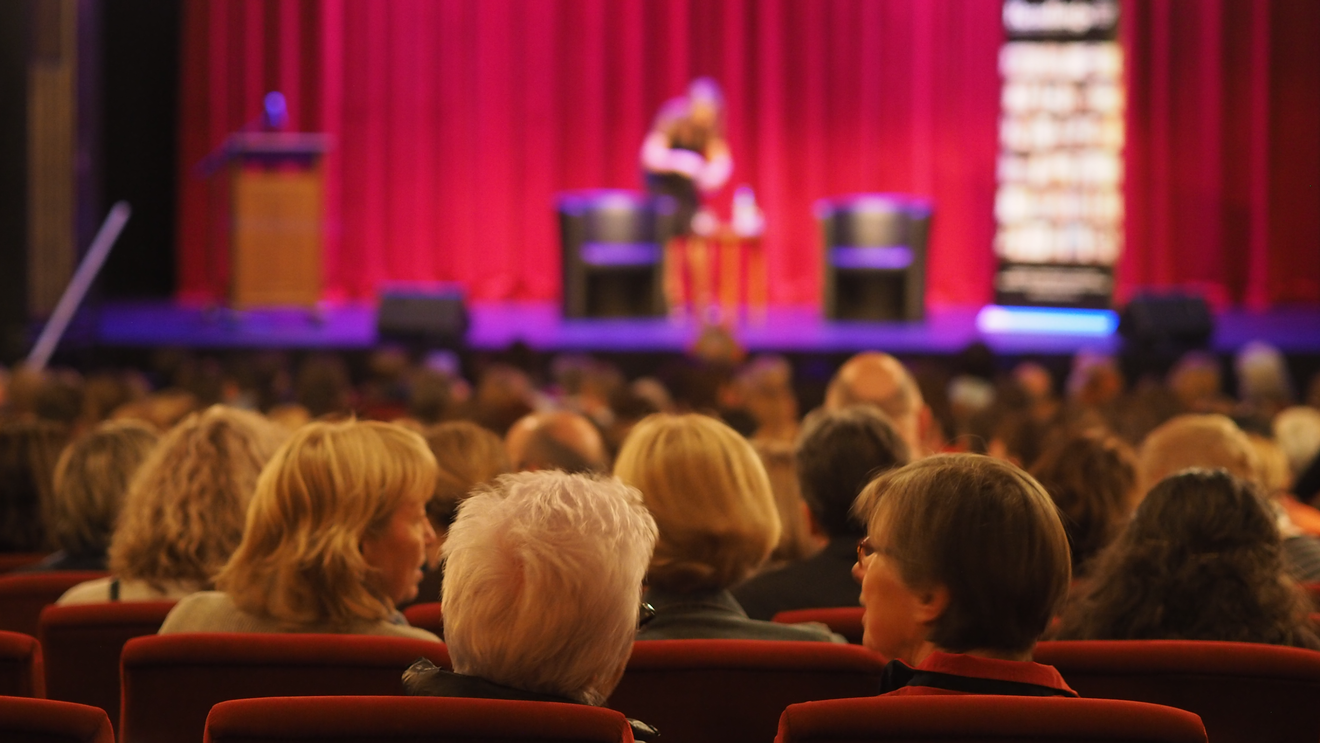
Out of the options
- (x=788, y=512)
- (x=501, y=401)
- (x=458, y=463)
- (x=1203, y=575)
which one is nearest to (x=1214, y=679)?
(x=1203, y=575)

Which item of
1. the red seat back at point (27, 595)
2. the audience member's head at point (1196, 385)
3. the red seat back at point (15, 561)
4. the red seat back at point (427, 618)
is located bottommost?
the red seat back at point (15, 561)

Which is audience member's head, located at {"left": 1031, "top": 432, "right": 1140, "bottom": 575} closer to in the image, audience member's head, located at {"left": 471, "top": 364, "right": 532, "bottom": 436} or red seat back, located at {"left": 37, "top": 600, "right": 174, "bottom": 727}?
red seat back, located at {"left": 37, "top": 600, "right": 174, "bottom": 727}

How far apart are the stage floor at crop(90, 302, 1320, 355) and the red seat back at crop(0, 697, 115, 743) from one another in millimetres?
6106

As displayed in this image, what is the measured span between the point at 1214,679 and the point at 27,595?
6.12ft

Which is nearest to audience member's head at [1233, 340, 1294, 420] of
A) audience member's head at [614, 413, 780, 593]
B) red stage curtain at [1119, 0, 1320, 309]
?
audience member's head at [614, 413, 780, 593]

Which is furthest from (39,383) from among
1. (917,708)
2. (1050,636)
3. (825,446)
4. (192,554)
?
(917,708)

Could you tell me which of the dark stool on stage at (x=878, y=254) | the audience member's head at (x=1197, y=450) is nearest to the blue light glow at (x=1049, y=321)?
the dark stool on stage at (x=878, y=254)

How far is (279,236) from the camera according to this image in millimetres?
9508

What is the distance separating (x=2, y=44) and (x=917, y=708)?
8.19 m

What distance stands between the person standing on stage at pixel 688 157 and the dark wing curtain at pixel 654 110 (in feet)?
8.37

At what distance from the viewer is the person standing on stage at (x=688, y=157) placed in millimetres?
9344

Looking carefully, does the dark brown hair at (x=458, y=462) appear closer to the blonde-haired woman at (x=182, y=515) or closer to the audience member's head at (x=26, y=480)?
the blonde-haired woman at (x=182, y=515)

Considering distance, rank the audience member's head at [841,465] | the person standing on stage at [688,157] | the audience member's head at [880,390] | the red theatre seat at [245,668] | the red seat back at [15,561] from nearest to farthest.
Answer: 1. the red theatre seat at [245,668]
2. the audience member's head at [841,465]
3. the red seat back at [15,561]
4. the audience member's head at [880,390]
5. the person standing on stage at [688,157]

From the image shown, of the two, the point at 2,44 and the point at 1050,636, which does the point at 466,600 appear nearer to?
the point at 1050,636
